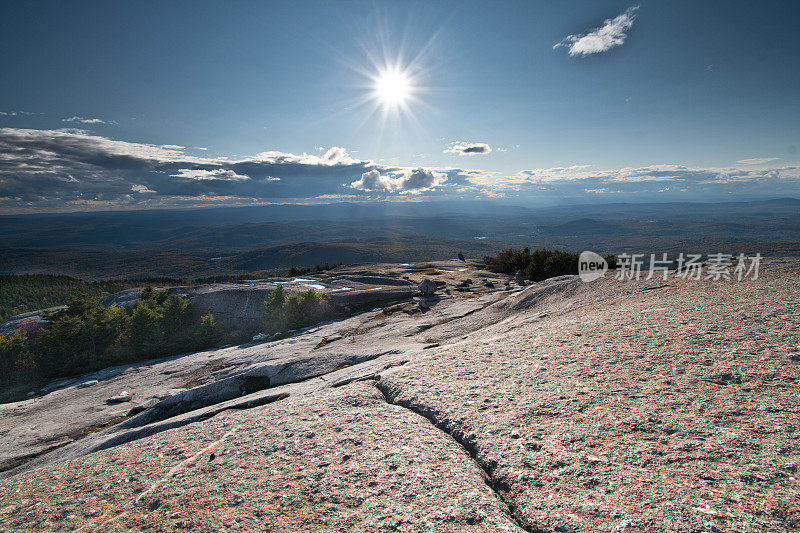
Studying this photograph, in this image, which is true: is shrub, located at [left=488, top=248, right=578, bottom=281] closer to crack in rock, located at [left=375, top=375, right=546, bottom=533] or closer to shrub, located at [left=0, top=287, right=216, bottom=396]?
crack in rock, located at [left=375, top=375, right=546, bottom=533]

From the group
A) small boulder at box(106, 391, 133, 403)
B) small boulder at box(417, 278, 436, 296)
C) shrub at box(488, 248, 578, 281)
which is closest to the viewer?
small boulder at box(106, 391, 133, 403)

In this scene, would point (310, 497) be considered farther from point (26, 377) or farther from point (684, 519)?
point (26, 377)

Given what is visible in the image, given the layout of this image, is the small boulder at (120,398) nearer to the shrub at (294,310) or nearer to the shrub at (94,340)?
the shrub at (94,340)

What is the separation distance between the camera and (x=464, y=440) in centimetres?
723

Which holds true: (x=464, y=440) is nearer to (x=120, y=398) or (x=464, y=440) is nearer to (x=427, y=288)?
(x=120, y=398)

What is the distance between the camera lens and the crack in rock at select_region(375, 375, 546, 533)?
5219mm

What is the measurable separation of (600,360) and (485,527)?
22.2 feet

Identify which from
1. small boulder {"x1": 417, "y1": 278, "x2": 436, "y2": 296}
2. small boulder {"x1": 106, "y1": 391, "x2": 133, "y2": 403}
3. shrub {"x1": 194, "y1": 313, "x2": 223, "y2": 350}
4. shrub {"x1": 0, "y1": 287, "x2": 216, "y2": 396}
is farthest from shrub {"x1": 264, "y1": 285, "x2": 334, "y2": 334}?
small boulder {"x1": 106, "y1": 391, "x2": 133, "y2": 403}

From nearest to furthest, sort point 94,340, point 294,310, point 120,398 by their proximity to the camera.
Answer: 1. point 120,398
2. point 94,340
3. point 294,310

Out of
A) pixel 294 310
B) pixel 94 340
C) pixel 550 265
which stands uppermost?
pixel 550 265

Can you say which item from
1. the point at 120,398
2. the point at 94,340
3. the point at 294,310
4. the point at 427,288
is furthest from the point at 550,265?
the point at 94,340

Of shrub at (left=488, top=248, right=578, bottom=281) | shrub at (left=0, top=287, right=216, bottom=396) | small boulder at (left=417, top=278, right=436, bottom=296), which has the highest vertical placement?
shrub at (left=488, top=248, right=578, bottom=281)

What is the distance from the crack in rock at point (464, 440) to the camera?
5.22 metres

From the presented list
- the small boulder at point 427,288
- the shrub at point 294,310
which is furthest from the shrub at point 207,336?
the small boulder at point 427,288
